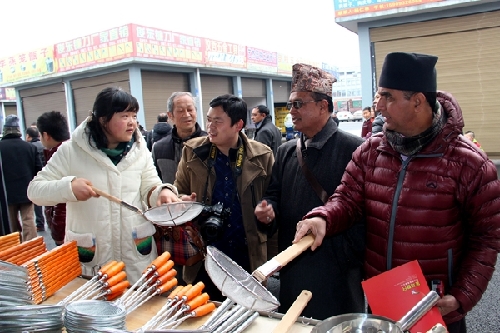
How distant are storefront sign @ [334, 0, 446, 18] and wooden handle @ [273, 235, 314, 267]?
8192 mm

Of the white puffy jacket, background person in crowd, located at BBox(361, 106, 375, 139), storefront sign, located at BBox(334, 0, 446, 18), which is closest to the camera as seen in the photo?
the white puffy jacket

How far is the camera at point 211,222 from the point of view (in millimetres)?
2053

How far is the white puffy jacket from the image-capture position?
2.00m

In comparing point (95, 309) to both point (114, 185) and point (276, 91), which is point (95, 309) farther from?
point (276, 91)

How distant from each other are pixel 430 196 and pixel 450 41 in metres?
8.28

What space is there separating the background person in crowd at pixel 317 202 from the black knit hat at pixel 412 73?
2.04 ft

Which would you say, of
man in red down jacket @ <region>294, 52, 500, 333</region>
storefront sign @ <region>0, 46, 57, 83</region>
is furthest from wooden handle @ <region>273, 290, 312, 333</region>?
storefront sign @ <region>0, 46, 57, 83</region>

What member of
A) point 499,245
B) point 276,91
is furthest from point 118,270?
point 276,91

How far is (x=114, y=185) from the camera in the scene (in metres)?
2.04

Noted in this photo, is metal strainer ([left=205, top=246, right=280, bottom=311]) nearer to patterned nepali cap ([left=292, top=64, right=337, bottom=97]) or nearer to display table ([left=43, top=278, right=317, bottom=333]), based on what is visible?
display table ([left=43, top=278, right=317, bottom=333])

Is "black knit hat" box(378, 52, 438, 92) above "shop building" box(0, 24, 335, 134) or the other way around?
the other way around

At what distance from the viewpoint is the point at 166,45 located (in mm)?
12641

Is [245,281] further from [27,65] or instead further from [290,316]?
[27,65]

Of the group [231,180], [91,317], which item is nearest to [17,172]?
[231,180]
